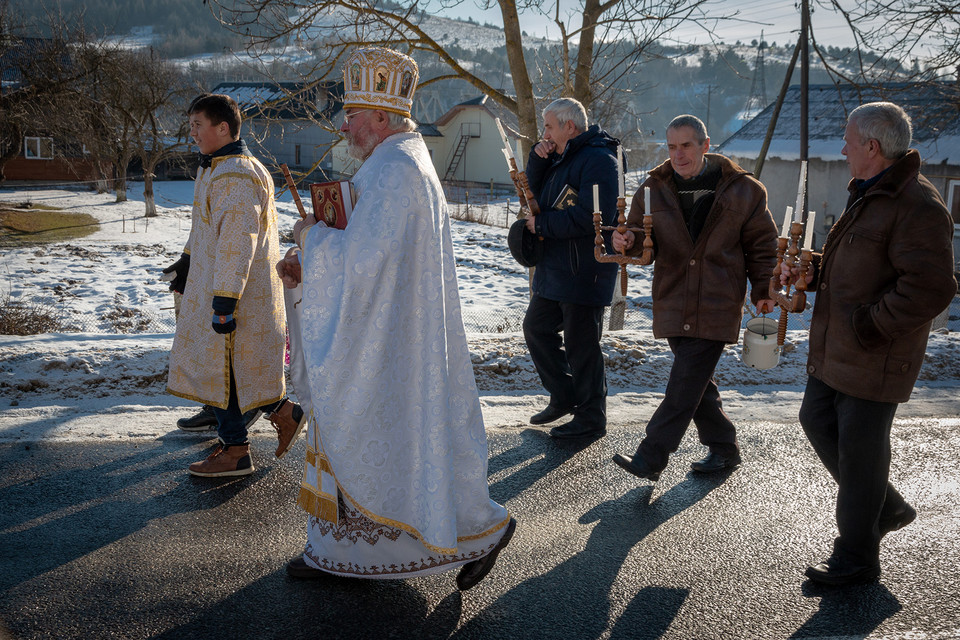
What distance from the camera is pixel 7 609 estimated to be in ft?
10.1

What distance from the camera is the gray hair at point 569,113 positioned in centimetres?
500

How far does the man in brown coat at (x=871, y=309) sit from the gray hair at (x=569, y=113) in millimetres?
1945

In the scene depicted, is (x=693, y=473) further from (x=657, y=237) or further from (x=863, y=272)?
(x=863, y=272)

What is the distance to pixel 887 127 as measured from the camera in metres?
3.20

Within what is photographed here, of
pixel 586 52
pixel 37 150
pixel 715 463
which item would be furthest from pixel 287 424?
pixel 37 150

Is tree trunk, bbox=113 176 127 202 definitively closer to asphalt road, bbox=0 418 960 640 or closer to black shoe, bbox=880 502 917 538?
asphalt road, bbox=0 418 960 640

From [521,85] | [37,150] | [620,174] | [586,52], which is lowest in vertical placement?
[620,174]

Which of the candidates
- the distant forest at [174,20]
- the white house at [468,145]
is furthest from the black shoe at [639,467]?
the distant forest at [174,20]

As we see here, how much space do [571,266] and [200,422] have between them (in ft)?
8.42

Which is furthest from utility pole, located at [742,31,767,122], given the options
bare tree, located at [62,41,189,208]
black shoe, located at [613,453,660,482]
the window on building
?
the window on building

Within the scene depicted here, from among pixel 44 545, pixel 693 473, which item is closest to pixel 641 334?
pixel 693 473

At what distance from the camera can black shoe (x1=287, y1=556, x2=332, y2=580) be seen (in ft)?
10.9

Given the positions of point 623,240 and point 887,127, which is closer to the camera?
point 887,127

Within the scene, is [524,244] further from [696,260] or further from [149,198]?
[149,198]
